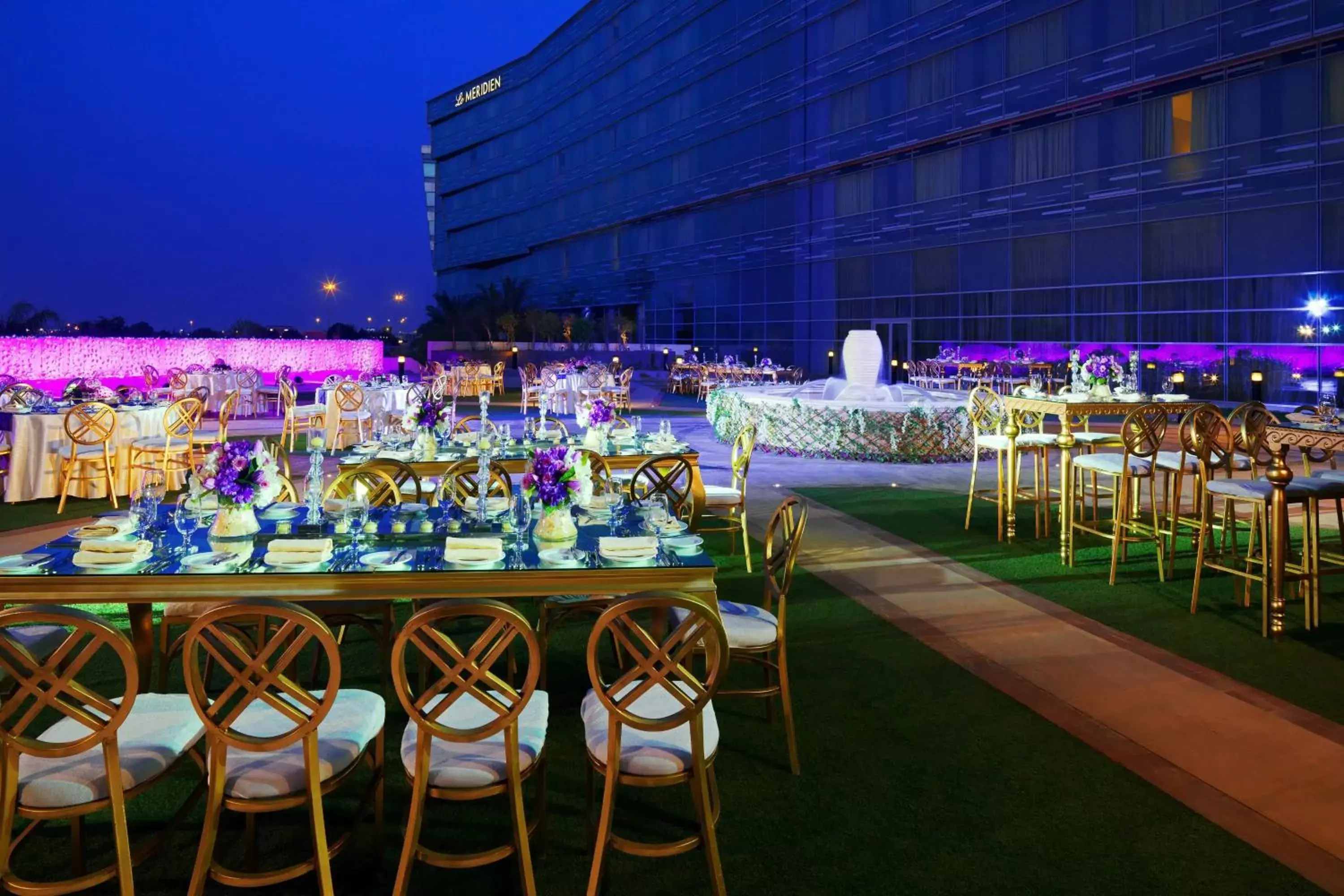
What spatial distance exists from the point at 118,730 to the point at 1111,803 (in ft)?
10.5

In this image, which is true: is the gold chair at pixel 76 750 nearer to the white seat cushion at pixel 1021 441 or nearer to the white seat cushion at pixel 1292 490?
the white seat cushion at pixel 1292 490

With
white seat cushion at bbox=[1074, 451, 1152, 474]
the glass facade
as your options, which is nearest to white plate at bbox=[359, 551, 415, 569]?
white seat cushion at bbox=[1074, 451, 1152, 474]

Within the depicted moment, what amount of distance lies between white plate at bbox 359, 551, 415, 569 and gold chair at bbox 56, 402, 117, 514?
6.92 m

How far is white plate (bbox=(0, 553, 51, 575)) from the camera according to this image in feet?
11.0

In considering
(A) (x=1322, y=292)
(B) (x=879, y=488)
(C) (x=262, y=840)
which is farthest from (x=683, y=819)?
(A) (x=1322, y=292)

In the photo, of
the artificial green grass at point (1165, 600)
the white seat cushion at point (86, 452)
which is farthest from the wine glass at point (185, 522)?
the white seat cushion at point (86, 452)

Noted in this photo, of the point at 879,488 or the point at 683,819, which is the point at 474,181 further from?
the point at 683,819

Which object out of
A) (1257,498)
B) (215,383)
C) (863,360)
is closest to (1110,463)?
(1257,498)

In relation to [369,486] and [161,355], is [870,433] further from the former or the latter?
[161,355]

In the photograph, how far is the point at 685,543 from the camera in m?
3.81

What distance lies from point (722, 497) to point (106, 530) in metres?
4.04

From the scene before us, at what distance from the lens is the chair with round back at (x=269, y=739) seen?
253 cm

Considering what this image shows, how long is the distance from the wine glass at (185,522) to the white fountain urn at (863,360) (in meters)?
12.4

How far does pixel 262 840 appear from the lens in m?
3.22
